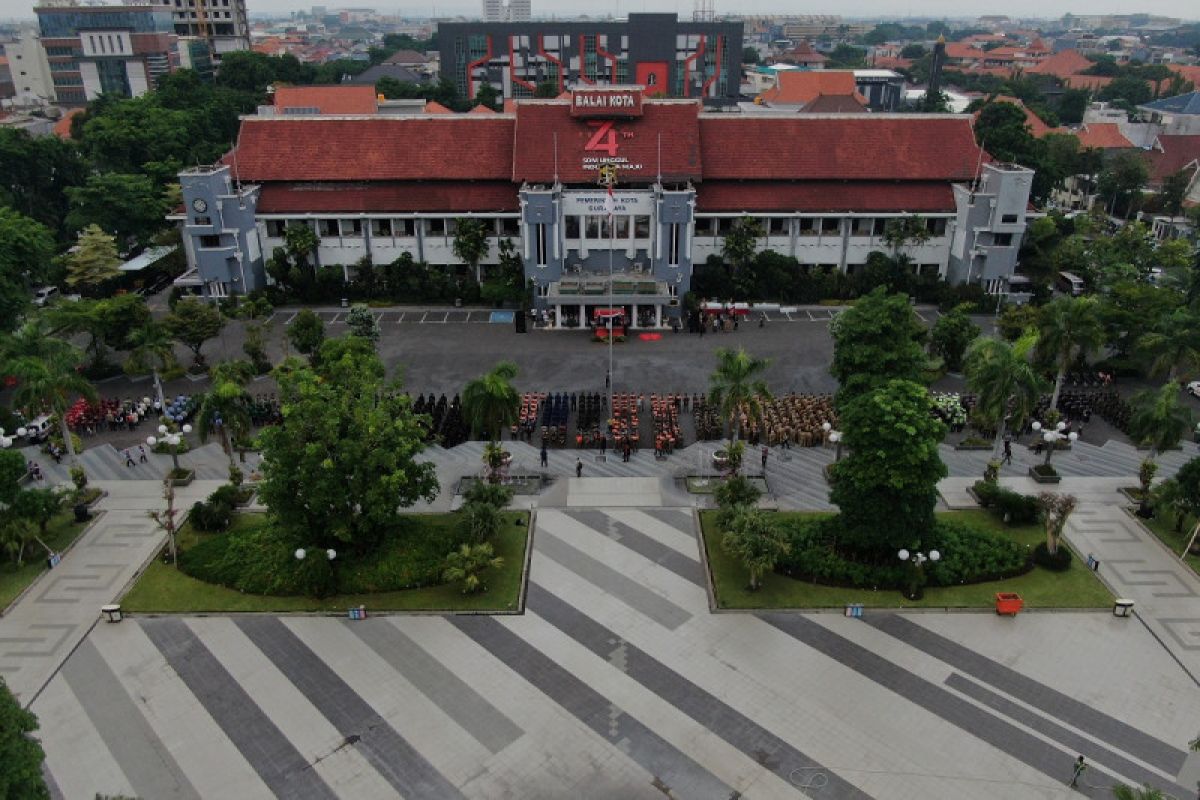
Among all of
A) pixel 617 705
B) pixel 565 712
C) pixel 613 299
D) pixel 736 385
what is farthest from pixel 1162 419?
pixel 613 299

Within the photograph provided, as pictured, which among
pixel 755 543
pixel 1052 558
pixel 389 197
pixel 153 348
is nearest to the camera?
pixel 755 543

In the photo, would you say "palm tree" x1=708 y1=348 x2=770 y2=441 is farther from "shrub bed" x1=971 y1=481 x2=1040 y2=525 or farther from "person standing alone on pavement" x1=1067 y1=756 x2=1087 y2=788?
"person standing alone on pavement" x1=1067 y1=756 x2=1087 y2=788

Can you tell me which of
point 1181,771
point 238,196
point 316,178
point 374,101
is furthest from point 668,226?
point 374,101

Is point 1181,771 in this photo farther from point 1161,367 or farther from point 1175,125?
point 1175,125

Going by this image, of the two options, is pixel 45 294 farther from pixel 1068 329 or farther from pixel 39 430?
pixel 1068 329

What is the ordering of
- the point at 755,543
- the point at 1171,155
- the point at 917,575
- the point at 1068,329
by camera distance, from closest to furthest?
the point at 755,543, the point at 917,575, the point at 1068,329, the point at 1171,155

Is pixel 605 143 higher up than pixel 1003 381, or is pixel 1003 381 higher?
pixel 605 143

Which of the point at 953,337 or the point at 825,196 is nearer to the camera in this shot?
the point at 953,337

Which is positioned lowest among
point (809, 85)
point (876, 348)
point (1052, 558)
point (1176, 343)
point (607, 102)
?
point (1052, 558)
